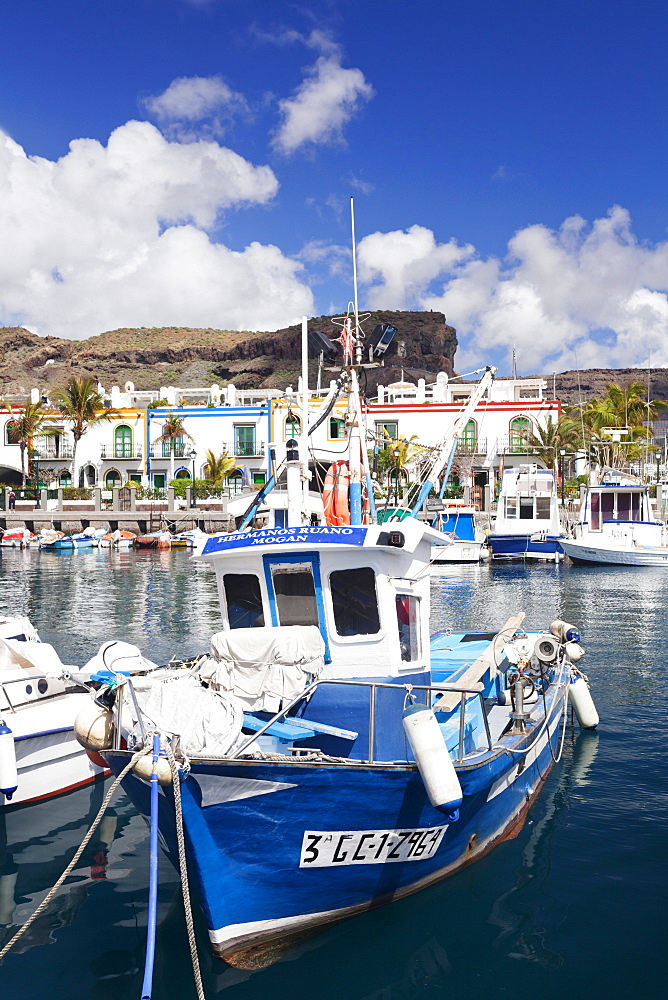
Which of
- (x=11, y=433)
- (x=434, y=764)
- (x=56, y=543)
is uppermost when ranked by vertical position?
(x=11, y=433)

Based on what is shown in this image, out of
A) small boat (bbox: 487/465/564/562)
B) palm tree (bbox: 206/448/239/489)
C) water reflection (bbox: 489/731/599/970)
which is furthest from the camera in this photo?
palm tree (bbox: 206/448/239/489)

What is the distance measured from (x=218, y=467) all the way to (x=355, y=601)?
2292 inches

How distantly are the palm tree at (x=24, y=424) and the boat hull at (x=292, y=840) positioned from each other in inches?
2635

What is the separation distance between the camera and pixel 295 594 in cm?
923

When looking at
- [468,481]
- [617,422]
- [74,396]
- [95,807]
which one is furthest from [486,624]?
[74,396]

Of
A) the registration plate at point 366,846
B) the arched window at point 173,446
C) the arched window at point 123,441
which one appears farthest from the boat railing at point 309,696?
the arched window at point 123,441

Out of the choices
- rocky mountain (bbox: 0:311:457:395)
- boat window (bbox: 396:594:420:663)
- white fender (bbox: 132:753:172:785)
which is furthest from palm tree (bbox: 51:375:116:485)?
white fender (bbox: 132:753:172:785)

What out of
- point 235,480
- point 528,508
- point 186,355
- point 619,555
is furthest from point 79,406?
point 186,355

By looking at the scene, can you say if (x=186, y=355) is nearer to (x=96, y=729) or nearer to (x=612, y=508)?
(x=612, y=508)

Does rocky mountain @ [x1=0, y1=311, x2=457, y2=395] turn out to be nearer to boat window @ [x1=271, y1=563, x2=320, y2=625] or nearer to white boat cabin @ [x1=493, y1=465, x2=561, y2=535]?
white boat cabin @ [x1=493, y1=465, x2=561, y2=535]

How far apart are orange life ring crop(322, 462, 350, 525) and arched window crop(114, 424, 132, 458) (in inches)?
2455

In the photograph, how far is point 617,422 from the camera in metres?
66.8

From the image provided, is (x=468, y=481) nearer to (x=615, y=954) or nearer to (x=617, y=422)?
(x=617, y=422)

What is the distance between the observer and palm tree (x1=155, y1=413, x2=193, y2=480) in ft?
224
